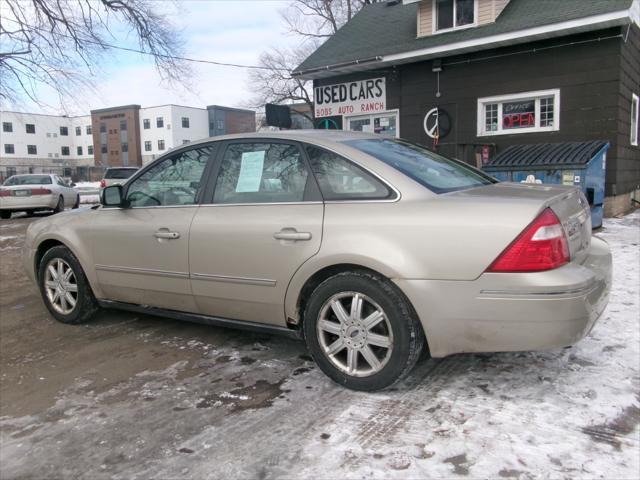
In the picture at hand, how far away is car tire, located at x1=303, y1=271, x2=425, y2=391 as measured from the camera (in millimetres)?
2932

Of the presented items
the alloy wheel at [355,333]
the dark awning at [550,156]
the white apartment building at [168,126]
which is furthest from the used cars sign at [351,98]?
the white apartment building at [168,126]

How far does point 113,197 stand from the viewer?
4215mm

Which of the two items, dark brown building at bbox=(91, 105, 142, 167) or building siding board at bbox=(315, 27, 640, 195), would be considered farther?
dark brown building at bbox=(91, 105, 142, 167)

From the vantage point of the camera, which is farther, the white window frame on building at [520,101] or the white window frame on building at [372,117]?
the white window frame on building at [372,117]

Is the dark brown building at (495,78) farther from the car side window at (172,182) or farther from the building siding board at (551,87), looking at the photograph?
the car side window at (172,182)

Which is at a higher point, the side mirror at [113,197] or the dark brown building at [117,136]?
the dark brown building at [117,136]

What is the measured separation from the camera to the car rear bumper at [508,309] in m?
2.66

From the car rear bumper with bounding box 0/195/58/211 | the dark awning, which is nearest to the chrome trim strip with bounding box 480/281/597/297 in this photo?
the dark awning

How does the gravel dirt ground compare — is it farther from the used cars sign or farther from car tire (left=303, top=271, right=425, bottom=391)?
the used cars sign

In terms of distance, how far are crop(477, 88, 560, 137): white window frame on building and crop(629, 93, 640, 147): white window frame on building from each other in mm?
2205

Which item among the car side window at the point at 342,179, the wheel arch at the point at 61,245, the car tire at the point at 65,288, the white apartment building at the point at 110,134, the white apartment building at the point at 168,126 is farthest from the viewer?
the white apartment building at the point at 110,134

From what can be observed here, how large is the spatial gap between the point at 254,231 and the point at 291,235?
294 mm

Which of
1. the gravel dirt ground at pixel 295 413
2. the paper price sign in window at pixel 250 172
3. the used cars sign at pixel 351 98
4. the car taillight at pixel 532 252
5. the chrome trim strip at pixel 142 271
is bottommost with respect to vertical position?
the gravel dirt ground at pixel 295 413

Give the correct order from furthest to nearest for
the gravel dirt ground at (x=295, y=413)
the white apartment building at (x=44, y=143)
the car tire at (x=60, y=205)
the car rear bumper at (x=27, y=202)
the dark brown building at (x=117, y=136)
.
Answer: the dark brown building at (x=117, y=136) → the white apartment building at (x=44, y=143) → the car tire at (x=60, y=205) → the car rear bumper at (x=27, y=202) → the gravel dirt ground at (x=295, y=413)
